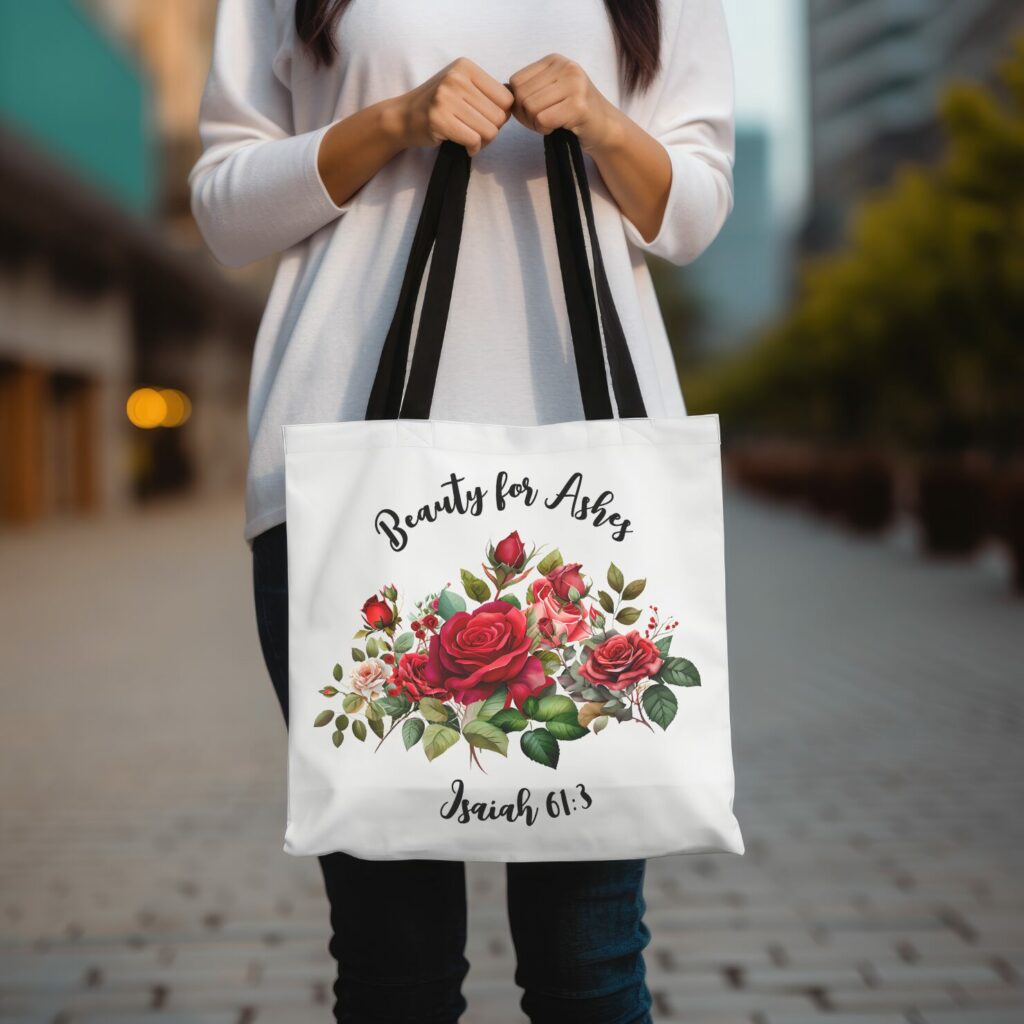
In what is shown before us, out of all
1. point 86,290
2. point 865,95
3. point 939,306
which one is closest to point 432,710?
point 939,306

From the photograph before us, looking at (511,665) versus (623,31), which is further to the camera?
(623,31)

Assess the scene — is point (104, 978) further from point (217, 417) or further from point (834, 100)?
point (834, 100)

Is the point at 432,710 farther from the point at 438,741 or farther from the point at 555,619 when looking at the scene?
the point at 555,619

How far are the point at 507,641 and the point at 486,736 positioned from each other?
0.33 feet

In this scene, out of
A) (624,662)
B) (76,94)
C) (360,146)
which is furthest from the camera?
(76,94)

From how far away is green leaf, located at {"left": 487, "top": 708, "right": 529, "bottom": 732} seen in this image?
1419 mm

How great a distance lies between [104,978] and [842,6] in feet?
342

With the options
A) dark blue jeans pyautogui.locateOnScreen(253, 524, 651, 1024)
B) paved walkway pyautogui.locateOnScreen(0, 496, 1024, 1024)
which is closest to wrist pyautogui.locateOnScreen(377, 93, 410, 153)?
dark blue jeans pyautogui.locateOnScreen(253, 524, 651, 1024)

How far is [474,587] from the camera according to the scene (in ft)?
4.69

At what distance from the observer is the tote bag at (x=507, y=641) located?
4.65ft

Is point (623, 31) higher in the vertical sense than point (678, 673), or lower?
higher

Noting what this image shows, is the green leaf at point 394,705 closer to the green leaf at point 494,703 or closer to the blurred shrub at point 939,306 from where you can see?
the green leaf at point 494,703

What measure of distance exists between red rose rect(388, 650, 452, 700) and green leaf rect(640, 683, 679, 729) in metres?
0.21

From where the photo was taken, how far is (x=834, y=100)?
96500mm
